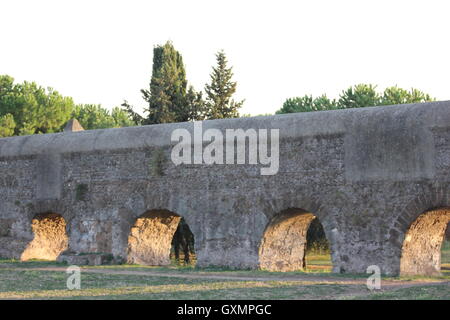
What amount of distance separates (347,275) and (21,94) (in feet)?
94.8

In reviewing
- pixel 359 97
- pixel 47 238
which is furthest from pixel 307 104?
pixel 47 238

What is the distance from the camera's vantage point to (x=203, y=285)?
42.3 feet

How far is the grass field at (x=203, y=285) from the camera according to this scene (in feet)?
37.0

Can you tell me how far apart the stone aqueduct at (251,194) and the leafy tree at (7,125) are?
17162mm

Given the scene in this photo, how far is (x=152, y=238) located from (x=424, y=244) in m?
6.52

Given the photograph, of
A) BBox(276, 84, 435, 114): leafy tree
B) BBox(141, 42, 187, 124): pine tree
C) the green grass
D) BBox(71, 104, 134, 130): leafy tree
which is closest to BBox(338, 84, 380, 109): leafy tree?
BBox(276, 84, 435, 114): leafy tree

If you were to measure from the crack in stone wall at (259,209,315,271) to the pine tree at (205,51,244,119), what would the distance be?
15.0 metres

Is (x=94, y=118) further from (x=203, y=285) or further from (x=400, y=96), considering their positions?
(x=203, y=285)

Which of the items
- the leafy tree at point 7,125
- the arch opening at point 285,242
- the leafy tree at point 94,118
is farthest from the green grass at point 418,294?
the leafy tree at point 94,118

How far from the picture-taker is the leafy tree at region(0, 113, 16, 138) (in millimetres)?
36594

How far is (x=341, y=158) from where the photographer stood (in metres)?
15.2

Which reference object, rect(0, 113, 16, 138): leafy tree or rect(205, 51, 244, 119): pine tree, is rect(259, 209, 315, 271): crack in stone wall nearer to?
rect(205, 51, 244, 119): pine tree

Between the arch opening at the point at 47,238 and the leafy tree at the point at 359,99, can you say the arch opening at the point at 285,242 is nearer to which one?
the arch opening at the point at 47,238
